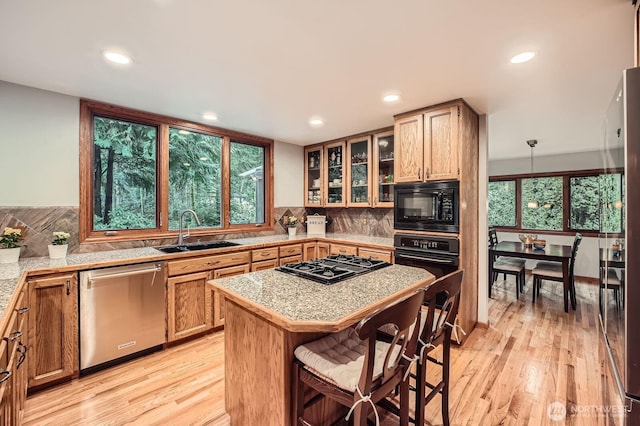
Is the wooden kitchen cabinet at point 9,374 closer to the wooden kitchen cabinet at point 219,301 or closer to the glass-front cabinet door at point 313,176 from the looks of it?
the wooden kitchen cabinet at point 219,301

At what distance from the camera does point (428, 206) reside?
2.99 meters

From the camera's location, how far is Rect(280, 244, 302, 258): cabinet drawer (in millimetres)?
3738

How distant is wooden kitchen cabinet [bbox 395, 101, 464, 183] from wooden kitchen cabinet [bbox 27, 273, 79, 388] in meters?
3.15

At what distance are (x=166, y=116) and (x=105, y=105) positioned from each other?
0.56m

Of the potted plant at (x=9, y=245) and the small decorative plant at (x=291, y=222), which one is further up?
the small decorative plant at (x=291, y=222)

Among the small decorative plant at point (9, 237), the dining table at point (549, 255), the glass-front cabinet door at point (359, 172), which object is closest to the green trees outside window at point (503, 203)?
the dining table at point (549, 255)

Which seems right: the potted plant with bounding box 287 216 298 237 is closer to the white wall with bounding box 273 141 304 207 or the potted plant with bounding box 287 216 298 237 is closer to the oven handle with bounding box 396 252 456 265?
the white wall with bounding box 273 141 304 207

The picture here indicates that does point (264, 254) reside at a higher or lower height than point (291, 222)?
lower

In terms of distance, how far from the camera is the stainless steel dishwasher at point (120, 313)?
235 cm

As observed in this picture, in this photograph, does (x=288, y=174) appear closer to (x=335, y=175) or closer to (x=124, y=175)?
(x=335, y=175)

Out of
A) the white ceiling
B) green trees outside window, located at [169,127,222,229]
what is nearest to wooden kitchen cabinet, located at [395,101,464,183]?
the white ceiling

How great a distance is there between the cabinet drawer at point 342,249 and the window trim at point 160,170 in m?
1.06

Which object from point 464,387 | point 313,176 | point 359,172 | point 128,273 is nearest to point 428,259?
point 464,387

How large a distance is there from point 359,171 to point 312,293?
2772 mm
